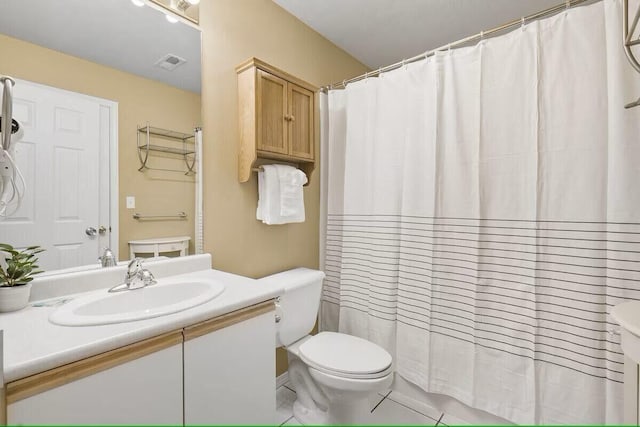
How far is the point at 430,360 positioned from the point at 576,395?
598 mm

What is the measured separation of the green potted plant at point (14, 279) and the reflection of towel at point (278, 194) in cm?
97

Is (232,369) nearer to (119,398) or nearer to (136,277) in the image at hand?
(119,398)

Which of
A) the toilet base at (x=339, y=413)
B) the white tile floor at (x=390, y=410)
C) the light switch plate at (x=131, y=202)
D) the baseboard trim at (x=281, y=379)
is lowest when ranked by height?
the white tile floor at (x=390, y=410)

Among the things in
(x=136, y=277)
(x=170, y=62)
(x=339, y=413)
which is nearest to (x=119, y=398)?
(x=136, y=277)

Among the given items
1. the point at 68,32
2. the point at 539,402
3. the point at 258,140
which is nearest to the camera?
the point at 68,32

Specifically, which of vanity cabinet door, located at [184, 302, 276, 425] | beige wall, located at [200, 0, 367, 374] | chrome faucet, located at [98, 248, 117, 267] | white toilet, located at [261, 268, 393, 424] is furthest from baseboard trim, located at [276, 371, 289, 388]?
chrome faucet, located at [98, 248, 117, 267]

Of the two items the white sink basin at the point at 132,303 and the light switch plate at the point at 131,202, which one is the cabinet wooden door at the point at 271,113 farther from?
the white sink basin at the point at 132,303

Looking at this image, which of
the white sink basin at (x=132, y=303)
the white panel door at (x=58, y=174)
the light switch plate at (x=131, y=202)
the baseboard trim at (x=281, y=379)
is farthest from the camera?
the baseboard trim at (x=281, y=379)

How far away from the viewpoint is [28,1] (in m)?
1.08

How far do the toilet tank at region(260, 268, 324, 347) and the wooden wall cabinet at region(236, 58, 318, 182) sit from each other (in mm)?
613

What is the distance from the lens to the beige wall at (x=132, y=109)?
3.52 feet

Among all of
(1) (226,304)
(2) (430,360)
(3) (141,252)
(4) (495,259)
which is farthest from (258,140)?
(2) (430,360)

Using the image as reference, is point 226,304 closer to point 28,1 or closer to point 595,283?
point 28,1

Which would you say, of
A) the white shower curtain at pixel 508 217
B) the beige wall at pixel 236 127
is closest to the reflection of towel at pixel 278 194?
the beige wall at pixel 236 127
